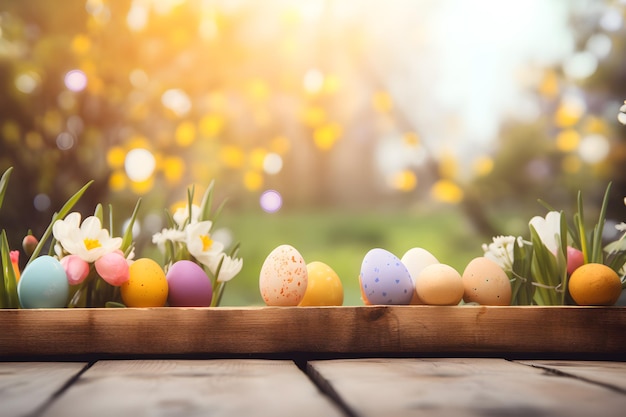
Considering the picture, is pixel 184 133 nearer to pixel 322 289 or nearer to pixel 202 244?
pixel 202 244

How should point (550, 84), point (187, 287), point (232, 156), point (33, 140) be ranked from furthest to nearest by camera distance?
point (550, 84) < point (232, 156) < point (33, 140) < point (187, 287)

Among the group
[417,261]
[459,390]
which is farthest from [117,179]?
[459,390]

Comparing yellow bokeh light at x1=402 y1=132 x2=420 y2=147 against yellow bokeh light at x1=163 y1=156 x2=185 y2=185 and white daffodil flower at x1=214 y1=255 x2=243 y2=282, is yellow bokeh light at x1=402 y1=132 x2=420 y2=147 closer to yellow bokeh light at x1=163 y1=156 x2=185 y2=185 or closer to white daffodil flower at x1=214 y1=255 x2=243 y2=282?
yellow bokeh light at x1=163 y1=156 x2=185 y2=185

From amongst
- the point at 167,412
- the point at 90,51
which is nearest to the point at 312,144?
the point at 90,51

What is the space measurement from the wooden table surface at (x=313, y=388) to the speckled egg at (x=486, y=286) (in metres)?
0.18

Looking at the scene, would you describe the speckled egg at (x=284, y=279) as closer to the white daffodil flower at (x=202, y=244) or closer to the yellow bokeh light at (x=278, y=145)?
the white daffodil flower at (x=202, y=244)

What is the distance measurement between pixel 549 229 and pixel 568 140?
237 centimetres

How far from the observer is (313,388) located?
26.8 inches

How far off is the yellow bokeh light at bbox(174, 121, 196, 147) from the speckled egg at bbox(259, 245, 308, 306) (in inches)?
79.8

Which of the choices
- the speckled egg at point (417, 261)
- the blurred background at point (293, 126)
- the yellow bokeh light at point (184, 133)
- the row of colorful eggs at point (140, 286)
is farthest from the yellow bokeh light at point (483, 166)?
the row of colorful eggs at point (140, 286)

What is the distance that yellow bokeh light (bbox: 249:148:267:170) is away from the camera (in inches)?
132

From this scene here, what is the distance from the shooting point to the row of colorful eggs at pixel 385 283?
3.46ft

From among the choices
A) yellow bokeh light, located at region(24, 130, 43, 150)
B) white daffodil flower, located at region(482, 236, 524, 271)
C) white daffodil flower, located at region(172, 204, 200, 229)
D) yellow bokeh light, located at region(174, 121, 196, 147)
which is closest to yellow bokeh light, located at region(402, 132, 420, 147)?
yellow bokeh light, located at region(174, 121, 196, 147)

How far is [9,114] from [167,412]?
2.37 m
